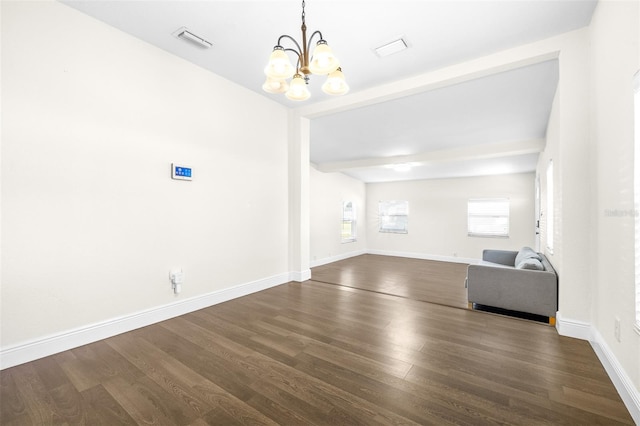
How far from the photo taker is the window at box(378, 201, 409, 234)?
28.3ft

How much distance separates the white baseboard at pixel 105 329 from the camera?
2.18 metres

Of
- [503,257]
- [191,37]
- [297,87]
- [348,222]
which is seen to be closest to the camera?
[297,87]

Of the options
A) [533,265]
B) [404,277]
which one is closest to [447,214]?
[404,277]

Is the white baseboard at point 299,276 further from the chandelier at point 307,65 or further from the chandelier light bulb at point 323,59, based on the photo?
the chandelier light bulb at point 323,59

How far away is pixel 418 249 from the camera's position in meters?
8.31

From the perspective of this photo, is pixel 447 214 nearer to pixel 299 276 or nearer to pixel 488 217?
pixel 488 217

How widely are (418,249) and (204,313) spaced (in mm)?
6678

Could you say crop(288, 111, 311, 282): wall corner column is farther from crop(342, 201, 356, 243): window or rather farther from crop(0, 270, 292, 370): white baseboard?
crop(342, 201, 356, 243): window

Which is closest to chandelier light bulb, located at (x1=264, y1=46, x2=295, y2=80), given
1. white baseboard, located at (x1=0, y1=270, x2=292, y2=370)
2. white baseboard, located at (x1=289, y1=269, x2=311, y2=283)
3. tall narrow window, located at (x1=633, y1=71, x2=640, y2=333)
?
tall narrow window, located at (x1=633, y1=71, x2=640, y2=333)

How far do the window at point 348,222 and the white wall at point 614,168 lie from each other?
6.09m

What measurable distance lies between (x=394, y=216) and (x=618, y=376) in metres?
7.12

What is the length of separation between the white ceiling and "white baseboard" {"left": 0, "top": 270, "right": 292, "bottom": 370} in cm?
293

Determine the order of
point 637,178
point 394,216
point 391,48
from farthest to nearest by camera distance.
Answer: point 394,216
point 391,48
point 637,178

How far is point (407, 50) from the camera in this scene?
3.06m
